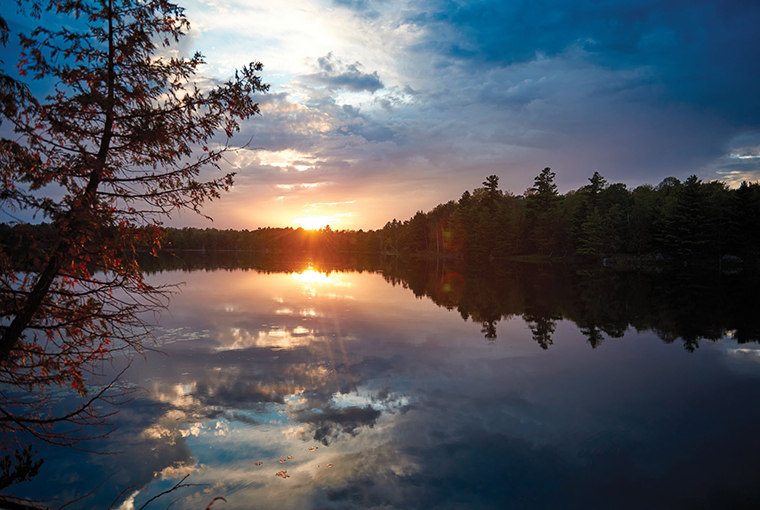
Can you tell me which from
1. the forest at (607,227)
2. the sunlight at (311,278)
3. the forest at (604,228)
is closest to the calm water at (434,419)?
the forest at (604,228)

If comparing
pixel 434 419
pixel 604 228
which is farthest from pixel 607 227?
pixel 434 419

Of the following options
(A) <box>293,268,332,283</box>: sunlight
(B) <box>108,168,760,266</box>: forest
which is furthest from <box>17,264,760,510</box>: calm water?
(B) <box>108,168,760,266</box>: forest

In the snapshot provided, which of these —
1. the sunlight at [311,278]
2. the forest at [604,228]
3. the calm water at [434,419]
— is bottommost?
the calm water at [434,419]

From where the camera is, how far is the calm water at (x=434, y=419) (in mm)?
6281

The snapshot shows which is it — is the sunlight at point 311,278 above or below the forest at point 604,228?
below

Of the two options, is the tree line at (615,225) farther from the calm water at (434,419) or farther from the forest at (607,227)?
the calm water at (434,419)

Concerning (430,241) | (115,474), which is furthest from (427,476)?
(430,241)

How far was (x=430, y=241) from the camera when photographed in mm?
131250

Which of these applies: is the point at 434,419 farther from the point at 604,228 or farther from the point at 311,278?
the point at 604,228

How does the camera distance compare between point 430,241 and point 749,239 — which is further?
point 430,241

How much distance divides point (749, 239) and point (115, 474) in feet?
248

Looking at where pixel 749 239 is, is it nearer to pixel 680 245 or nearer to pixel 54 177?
pixel 680 245

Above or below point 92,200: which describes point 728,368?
below

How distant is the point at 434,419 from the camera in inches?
343
